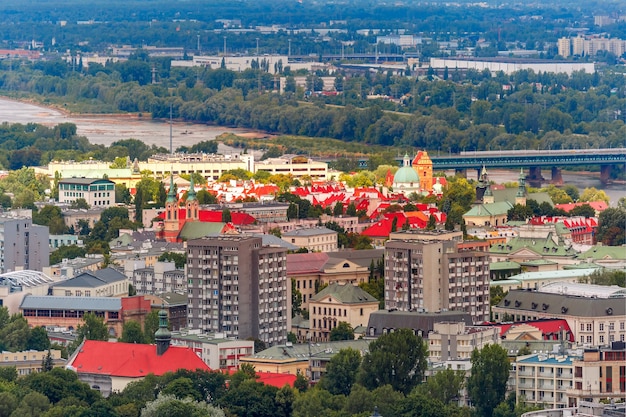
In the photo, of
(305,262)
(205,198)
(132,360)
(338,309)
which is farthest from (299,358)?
(205,198)

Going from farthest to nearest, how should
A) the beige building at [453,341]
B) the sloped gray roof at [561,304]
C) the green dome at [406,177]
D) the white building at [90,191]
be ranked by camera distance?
1. the green dome at [406,177]
2. the white building at [90,191]
3. the sloped gray roof at [561,304]
4. the beige building at [453,341]

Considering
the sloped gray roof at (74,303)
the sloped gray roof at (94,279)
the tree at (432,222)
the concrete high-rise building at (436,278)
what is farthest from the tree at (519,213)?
the sloped gray roof at (74,303)

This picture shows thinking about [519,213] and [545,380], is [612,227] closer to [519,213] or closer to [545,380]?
[519,213]

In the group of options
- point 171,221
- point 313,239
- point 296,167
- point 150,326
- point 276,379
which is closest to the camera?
point 276,379

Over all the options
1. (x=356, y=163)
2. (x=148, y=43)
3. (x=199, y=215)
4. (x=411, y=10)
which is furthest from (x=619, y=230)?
(x=411, y=10)

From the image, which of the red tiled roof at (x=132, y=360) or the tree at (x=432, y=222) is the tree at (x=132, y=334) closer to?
the red tiled roof at (x=132, y=360)

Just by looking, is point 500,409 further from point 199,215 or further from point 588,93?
point 588,93
